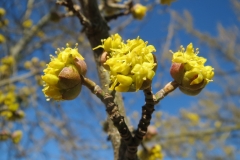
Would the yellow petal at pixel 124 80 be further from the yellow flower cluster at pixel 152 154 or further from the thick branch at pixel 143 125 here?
the yellow flower cluster at pixel 152 154

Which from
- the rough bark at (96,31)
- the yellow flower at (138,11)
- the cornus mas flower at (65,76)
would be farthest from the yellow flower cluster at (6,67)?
the cornus mas flower at (65,76)

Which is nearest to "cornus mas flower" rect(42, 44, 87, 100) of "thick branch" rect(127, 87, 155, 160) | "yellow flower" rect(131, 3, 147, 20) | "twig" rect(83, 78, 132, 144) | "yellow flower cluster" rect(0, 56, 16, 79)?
"twig" rect(83, 78, 132, 144)

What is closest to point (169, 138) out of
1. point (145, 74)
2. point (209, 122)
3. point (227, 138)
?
point (227, 138)

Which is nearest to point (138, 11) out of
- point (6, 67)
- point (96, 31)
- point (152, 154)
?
point (96, 31)

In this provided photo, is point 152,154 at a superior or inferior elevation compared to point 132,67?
inferior

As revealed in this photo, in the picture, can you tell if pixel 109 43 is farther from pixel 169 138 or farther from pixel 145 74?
pixel 169 138

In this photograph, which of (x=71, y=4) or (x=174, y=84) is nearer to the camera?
(x=174, y=84)

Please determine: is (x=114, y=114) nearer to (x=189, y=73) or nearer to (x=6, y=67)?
(x=189, y=73)

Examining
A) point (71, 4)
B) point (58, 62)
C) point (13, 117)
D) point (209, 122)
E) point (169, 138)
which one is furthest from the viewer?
point (209, 122)
